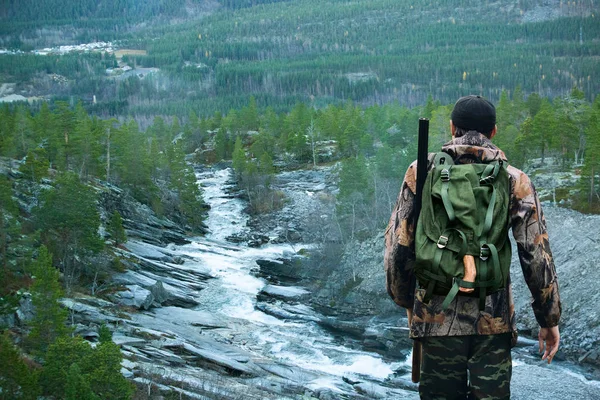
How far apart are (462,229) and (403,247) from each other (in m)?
0.91

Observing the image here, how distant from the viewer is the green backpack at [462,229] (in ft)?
22.1

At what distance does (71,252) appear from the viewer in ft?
167

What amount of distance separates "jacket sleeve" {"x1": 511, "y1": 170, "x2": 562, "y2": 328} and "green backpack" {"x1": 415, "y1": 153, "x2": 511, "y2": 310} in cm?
20

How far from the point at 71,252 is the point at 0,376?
3011 centimetres

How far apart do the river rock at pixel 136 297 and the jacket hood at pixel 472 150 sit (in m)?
45.8

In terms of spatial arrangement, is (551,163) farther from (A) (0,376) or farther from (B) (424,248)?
(B) (424,248)

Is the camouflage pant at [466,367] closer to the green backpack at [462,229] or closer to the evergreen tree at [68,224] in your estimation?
the green backpack at [462,229]

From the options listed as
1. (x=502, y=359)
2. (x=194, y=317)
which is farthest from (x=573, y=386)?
(x=502, y=359)

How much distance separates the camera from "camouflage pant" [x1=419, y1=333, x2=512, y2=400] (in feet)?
23.0

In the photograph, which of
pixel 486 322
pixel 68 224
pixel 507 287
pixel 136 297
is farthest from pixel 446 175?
pixel 136 297

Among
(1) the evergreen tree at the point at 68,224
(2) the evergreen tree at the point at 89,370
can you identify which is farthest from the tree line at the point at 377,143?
(2) the evergreen tree at the point at 89,370

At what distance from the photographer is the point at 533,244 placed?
7113mm

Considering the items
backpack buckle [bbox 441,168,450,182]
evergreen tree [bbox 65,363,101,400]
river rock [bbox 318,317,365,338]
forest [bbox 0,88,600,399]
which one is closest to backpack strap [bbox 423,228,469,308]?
backpack buckle [bbox 441,168,450,182]

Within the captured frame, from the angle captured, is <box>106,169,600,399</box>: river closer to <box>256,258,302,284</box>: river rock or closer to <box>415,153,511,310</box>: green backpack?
<box>256,258,302,284</box>: river rock
